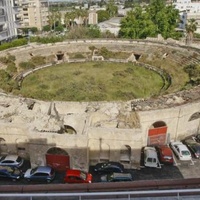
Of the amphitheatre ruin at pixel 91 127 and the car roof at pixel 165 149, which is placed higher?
the amphitheatre ruin at pixel 91 127

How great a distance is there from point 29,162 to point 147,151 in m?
10.0

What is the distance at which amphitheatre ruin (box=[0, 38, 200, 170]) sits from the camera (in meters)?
19.8

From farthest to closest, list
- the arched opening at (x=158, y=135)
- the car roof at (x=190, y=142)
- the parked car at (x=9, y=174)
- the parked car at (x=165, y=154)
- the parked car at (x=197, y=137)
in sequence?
the parked car at (x=197, y=137) → the car roof at (x=190, y=142) → the arched opening at (x=158, y=135) → the parked car at (x=165, y=154) → the parked car at (x=9, y=174)

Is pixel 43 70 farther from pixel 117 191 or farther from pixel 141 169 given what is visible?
pixel 117 191

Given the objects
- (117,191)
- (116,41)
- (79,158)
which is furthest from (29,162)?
(116,41)

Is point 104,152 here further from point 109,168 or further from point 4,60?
point 4,60

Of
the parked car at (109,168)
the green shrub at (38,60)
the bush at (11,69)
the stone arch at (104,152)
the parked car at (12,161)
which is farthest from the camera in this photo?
the green shrub at (38,60)

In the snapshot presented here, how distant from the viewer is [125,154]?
21203mm

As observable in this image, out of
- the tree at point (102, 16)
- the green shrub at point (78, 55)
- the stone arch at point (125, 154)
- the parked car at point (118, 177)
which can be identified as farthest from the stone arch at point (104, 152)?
the tree at point (102, 16)

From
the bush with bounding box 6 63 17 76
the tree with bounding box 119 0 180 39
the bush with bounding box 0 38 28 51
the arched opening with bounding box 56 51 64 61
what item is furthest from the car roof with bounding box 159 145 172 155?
the tree with bounding box 119 0 180 39

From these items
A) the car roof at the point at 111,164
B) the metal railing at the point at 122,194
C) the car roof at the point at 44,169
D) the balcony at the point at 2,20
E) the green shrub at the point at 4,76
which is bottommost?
the green shrub at the point at 4,76

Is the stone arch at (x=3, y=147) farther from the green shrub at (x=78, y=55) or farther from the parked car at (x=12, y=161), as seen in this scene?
the green shrub at (x=78, y=55)

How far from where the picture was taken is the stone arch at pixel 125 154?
20859 millimetres

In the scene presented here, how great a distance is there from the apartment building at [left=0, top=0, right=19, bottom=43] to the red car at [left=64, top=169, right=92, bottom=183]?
5257cm
